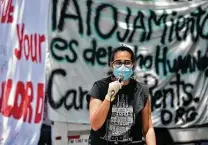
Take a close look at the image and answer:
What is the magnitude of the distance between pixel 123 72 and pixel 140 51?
2.52 m

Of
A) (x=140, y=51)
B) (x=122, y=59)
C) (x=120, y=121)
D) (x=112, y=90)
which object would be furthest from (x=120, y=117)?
(x=140, y=51)

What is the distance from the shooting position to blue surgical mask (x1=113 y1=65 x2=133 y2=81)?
2865mm

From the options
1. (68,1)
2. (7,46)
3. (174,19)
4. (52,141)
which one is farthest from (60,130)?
(174,19)

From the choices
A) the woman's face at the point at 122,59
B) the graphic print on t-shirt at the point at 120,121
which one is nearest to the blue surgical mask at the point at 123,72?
the woman's face at the point at 122,59

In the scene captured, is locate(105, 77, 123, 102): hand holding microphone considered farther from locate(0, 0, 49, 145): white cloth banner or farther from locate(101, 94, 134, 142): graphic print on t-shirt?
locate(0, 0, 49, 145): white cloth banner

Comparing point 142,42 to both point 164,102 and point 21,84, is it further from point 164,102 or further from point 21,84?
point 21,84

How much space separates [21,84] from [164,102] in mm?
1774

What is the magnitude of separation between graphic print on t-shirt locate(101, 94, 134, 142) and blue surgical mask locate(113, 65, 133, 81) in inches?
5.1

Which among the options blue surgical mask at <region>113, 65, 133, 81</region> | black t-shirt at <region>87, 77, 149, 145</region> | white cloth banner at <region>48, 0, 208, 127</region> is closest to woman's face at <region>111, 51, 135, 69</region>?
blue surgical mask at <region>113, 65, 133, 81</region>

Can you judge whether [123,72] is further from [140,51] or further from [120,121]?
[140,51]

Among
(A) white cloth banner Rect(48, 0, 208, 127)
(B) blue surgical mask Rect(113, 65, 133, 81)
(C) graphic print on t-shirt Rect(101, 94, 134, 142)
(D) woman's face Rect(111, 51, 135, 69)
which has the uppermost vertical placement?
(A) white cloth banner Rect(48, 0, 208, 127)

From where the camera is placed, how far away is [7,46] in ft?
16.2

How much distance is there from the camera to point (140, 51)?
535 cm

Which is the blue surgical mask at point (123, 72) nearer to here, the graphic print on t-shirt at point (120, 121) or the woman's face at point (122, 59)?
the woman's face at point (122, 59)
